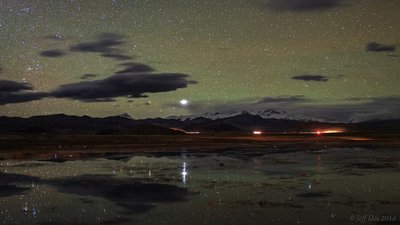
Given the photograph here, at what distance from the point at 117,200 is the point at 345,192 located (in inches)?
374

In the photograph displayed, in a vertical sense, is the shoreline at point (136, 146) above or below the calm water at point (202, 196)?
above

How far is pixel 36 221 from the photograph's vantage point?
1400cm

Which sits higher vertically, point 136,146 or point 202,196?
point 136,146

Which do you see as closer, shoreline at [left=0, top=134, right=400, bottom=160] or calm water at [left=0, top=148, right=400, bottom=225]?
calm water at [left=0, top=148, right=400, bottom=225]

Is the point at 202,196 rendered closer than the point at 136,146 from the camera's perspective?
Yes

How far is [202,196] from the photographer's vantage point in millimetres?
18484

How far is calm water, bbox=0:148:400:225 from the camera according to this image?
14.5 meters

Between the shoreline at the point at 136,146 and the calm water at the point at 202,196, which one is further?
the shoreline at the point at 136,146

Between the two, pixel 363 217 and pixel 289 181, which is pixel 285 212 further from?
pixel 289 181

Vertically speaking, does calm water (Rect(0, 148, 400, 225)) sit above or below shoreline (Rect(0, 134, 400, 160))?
below

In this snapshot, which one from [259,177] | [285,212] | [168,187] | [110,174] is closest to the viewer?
[285,212]

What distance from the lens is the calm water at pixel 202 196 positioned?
1446 centimetres

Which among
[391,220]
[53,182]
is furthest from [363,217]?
[53,182]

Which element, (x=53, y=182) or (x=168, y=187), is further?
(x=53, y=182)
